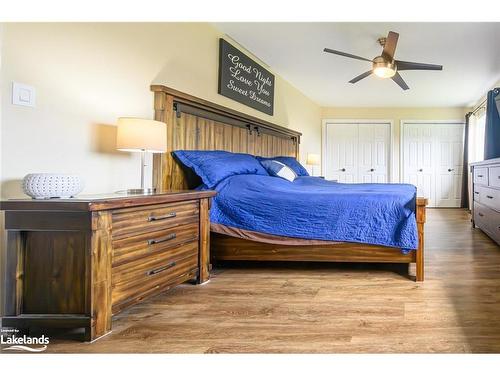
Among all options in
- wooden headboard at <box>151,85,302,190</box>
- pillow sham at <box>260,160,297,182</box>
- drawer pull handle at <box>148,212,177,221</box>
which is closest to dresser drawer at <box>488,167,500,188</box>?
pillow sham at <box>260,160,297,182</box>

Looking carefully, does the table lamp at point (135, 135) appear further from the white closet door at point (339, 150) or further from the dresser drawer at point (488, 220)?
the white closet door at point (339, 150)

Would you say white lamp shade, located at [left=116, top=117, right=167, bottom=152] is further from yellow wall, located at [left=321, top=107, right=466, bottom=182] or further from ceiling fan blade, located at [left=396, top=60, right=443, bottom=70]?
yellow wall, located at [left=321, top=107, right=466, bottom=182]

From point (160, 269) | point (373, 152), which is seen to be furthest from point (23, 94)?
point (373, 152)

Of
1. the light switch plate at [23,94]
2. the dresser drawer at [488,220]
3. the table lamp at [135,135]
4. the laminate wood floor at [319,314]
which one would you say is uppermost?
the light switch plate at [23,94]

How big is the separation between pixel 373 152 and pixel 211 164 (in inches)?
237

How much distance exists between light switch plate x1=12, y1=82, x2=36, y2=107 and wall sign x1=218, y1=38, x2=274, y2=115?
2174mm

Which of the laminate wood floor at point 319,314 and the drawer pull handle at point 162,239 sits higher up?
the drawer pull handle at point 162,239

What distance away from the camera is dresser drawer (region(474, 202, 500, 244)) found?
144 inches

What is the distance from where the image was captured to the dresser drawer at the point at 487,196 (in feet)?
12.1

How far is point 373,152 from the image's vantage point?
8398 millimetres

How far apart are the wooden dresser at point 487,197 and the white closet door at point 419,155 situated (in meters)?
3.28

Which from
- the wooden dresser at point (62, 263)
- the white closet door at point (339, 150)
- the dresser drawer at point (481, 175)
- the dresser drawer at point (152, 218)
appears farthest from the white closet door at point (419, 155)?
the wooden dresser at point (62, 263)
